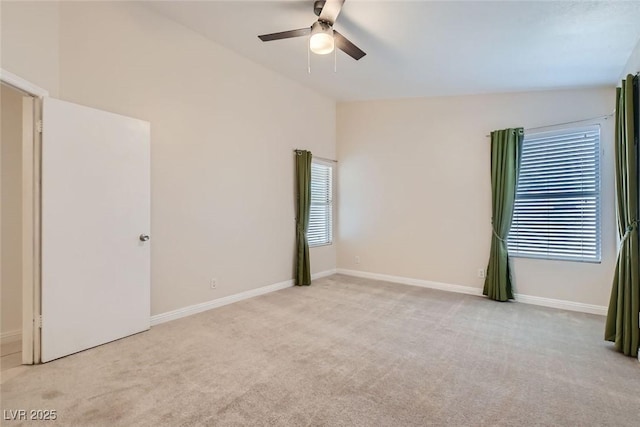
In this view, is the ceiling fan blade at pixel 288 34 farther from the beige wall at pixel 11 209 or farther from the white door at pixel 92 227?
the beige wall at pixel 11 209

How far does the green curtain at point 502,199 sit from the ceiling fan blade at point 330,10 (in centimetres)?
286

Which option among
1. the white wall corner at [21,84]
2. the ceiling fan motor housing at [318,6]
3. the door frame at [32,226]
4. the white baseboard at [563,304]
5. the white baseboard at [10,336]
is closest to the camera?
the white wall corner at [21,84]

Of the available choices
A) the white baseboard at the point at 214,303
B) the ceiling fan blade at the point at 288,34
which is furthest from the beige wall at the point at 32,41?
the white baseboard at the point at 214,303

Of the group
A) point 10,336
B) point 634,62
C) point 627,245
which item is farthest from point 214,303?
point 634,62

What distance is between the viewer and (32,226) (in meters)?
2.35

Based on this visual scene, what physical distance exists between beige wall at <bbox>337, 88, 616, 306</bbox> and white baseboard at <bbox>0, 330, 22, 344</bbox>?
4.45 m

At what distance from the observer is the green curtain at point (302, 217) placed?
15.7 feet

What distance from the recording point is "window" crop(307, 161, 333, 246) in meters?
5.34

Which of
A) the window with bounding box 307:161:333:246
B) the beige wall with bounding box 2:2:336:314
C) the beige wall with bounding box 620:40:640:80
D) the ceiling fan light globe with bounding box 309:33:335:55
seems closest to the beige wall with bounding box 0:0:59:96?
the beige wall with bounding box 2:2:336:314

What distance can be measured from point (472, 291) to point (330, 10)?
4.09 meters

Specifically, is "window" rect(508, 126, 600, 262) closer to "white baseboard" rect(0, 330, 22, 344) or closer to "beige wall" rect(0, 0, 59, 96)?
"beige wall" rect(0, 0, 59, 96)

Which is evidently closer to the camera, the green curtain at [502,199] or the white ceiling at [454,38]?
the white ceiling at [454,38]

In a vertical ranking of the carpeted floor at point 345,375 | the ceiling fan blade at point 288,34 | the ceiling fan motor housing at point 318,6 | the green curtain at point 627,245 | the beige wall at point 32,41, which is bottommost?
the carpeted floor at point 345,375

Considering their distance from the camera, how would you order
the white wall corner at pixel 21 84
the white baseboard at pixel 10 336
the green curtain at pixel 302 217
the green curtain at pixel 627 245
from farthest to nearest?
the green curtain at pixel 302 217 < the white baseboard at pixel 10 336 < the green curtain at pixel 627 245 < the white wall corner at pixel 21 84
